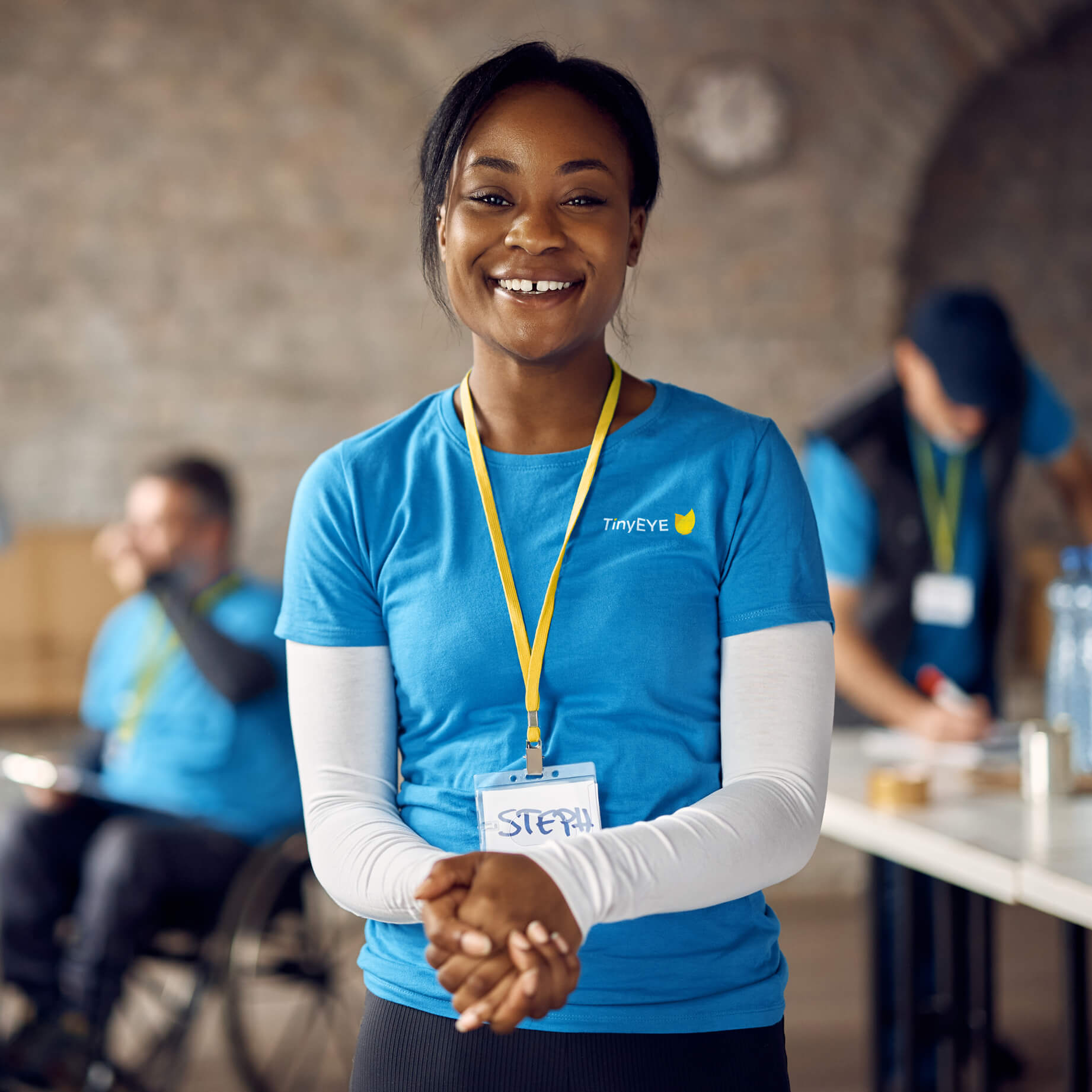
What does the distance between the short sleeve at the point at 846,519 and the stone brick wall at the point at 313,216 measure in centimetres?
248

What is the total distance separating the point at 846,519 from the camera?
254cm

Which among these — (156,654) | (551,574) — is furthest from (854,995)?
(551,574)

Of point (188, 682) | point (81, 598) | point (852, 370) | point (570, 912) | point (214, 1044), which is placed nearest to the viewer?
point (570, 912)

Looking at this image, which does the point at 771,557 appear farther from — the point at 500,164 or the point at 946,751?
the point at 946,751

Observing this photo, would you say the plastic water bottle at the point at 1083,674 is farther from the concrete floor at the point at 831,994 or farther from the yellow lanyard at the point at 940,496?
the concrete floor at the point at 831,994

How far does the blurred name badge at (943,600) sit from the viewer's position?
2.51 meters

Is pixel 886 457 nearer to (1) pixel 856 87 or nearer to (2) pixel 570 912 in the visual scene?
(2) pixel 570 912

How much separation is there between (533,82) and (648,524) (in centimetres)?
36

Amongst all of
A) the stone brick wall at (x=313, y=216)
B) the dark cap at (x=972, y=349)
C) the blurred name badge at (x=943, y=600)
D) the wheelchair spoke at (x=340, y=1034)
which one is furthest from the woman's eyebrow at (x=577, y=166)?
the stone brick wall at (x=313, y=216)

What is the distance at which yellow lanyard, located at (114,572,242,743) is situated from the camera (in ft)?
9.81

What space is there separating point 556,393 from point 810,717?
0.33 meters

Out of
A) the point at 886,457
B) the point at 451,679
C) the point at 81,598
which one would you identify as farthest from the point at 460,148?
the point at 81,598

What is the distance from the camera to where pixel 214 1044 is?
332 cm

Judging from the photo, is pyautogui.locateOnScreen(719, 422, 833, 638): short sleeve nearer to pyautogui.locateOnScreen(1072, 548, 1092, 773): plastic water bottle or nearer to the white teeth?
the white teeth
